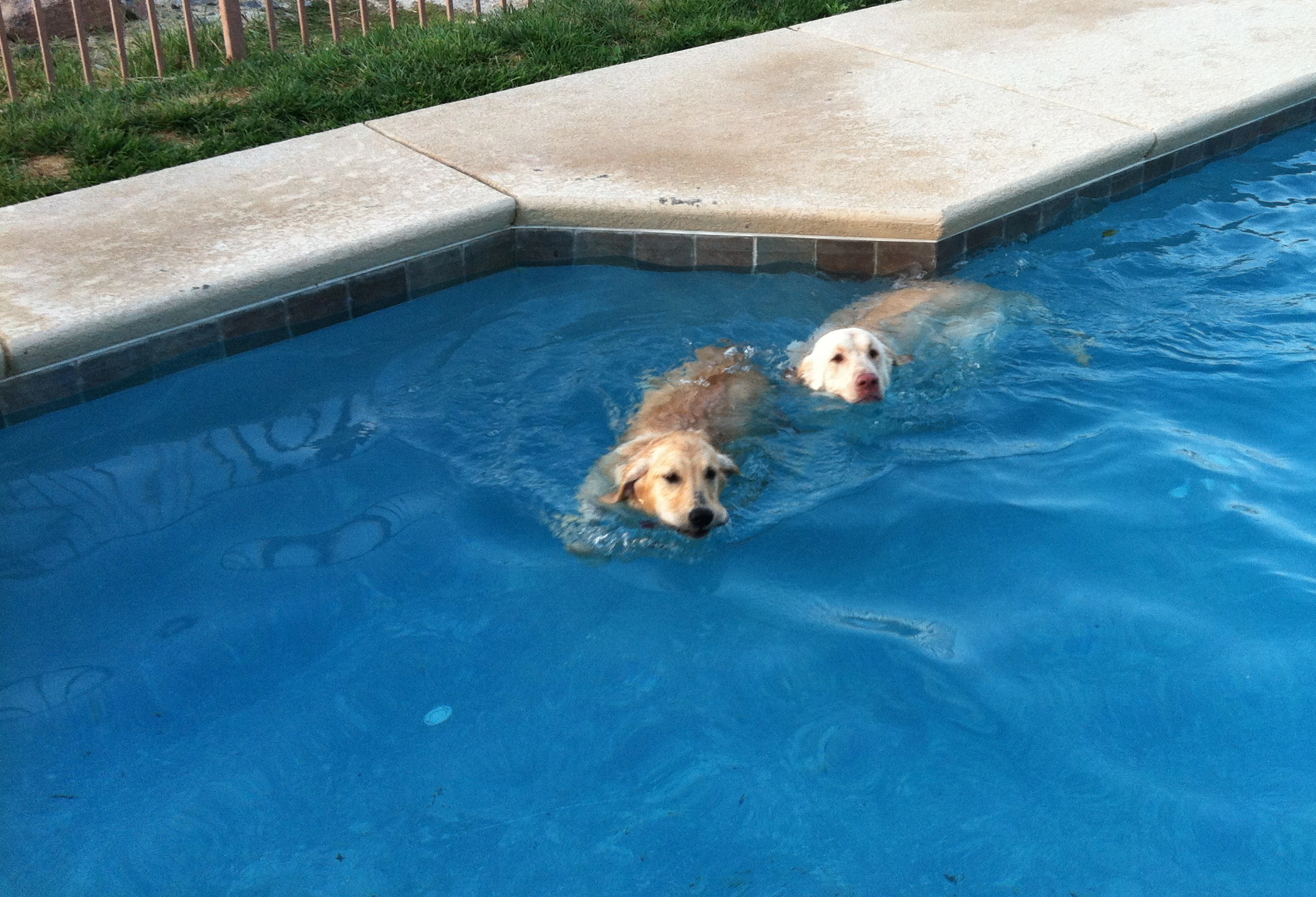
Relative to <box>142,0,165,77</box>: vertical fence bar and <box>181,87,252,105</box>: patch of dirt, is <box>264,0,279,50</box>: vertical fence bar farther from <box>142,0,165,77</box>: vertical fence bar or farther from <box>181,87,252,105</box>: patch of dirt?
<box>181,87,252,105</box>: patch of dirt

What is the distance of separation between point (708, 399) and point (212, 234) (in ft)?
7.64

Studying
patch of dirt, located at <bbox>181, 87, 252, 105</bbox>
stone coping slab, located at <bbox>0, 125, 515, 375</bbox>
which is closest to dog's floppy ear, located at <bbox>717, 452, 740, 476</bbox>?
stone coping slab, located at <bbox>0, 125, 515, 375</bbox>

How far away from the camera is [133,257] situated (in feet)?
16.4

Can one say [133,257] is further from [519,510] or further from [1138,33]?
[1138,33]

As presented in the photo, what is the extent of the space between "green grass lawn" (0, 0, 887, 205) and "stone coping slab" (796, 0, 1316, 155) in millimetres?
865

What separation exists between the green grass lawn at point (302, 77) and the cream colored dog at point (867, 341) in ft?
9.81

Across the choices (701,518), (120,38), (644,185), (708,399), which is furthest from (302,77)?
(701,518)

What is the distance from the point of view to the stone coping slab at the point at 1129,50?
22.1 ft

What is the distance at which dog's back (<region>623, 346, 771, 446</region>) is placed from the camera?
473 centimetres

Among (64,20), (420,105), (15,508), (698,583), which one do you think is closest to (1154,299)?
A: (698,583)

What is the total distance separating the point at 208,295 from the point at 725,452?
219 centimetres

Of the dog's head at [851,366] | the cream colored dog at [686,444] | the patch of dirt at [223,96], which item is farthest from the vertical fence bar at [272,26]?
the dog's head at [851,366]

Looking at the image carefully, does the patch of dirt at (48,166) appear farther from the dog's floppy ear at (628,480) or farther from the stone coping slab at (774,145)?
the dog's floppy ear at (628,480)

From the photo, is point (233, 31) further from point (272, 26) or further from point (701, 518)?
point (701, 518)
